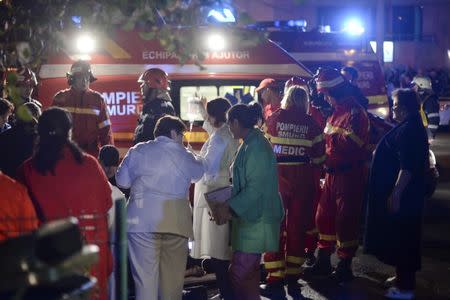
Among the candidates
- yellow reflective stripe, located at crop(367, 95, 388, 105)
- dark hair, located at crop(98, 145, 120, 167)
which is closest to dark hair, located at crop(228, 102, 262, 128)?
dark hair, located at crop(98, 145, 120, 167)

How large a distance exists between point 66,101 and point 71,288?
524 cm

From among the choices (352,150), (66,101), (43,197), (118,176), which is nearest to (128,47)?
(66,101)

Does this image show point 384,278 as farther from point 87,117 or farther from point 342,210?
point 87,117

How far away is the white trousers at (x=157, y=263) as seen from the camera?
636cm

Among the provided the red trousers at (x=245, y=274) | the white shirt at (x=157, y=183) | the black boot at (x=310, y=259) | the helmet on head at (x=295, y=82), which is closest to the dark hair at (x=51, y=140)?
the white shirt at (x=157, y=183)

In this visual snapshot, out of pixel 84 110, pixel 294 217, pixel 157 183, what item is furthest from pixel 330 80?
pixel 157 183

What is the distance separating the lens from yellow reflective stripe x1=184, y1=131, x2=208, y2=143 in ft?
31.1

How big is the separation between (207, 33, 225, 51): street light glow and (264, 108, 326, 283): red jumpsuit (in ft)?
7.35

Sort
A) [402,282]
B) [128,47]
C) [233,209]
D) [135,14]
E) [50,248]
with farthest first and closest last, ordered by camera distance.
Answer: [128,47]
[402,282]
[233,209]
[135,14]
[50,248]

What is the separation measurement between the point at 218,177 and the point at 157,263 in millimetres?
1162

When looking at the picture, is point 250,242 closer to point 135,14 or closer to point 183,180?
point 183,180

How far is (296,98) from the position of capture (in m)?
7.80

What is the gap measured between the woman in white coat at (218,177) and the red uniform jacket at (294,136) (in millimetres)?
638

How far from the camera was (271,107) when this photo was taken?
8.90 metres
